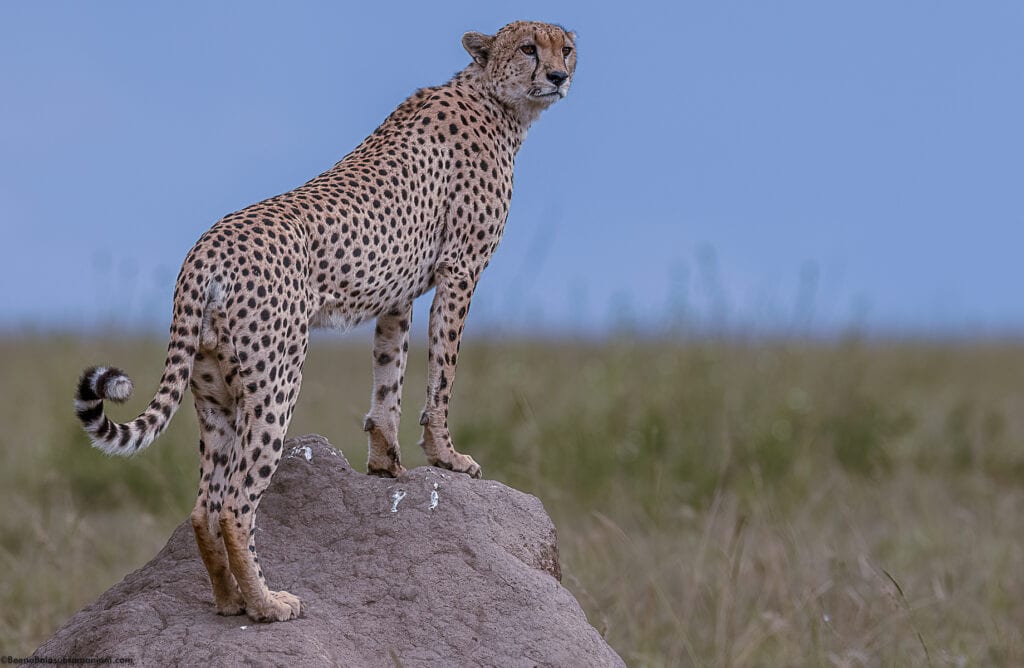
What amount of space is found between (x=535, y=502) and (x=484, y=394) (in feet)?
16.3

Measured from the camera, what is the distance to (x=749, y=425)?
903 centimetres


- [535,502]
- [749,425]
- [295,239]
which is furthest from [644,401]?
[295,239]

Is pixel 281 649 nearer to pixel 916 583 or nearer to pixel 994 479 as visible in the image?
pixel 916 583

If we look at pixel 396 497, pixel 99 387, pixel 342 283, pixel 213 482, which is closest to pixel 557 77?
pixel 342 283

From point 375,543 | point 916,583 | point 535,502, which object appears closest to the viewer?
point 375,543

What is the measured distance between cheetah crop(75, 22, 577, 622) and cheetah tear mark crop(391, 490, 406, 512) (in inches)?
9.9

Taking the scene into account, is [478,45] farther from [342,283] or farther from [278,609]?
[278,609]

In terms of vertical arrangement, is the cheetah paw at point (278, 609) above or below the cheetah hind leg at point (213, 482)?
below

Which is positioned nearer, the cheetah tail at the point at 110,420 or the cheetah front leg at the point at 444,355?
the cheetah tail at the point at 110,420

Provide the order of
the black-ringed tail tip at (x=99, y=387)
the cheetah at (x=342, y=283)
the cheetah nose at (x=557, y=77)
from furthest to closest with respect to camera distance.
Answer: the cheetah nose at (x=557, y=77) < the cheetah at (x=342, y=283) < the black-ringed tail tip at (x=99, y=387)

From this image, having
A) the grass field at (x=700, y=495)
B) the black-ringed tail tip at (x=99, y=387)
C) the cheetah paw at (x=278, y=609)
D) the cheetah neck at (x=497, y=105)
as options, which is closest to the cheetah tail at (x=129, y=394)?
the black-ringed tail tip at (x=99, y=387)

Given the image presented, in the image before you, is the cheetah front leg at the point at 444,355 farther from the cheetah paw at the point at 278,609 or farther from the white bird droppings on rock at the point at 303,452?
the cheetah paw at the point at 278,609

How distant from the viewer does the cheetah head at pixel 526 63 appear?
15.2ft

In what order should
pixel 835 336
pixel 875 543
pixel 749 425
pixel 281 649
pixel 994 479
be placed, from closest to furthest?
pixel 281 649 < pixel 875 543 < pixel 749 425 < pixel 994 479 < pixel 835 336
